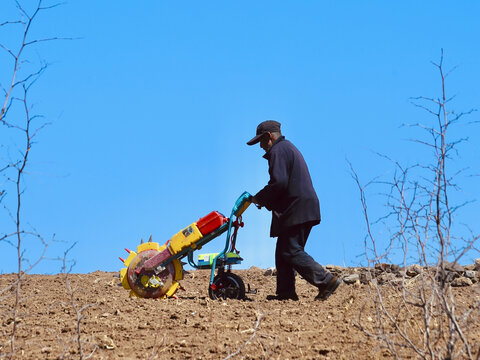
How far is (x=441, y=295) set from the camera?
371cm

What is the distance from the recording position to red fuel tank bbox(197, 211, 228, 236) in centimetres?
772

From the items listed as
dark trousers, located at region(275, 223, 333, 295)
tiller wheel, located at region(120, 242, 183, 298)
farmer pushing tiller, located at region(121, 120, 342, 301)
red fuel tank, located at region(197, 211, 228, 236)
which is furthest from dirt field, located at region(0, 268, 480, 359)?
red fuel tank, located at region(197, 211, 228, 236)

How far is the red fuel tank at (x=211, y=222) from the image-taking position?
7.72 meters

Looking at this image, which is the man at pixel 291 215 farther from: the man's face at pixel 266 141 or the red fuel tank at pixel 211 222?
the red fuel tank at pixel 211 222

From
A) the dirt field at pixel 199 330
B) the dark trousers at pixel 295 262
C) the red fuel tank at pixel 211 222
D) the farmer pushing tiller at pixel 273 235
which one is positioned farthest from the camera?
the red fuel tank at pixel 211 222

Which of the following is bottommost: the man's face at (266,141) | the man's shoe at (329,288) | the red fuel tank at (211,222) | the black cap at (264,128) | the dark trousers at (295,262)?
the man's shoe at (329,288)

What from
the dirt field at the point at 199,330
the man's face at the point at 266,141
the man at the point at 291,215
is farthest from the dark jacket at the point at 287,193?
the dirt field at the point at 199,330

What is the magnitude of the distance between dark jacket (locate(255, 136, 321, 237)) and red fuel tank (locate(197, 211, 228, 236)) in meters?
0.58

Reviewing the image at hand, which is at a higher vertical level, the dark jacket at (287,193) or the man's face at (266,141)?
the man's face at (266,141)

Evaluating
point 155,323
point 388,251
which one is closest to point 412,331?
point 388,251

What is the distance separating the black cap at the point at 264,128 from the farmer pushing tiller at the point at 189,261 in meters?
0.72

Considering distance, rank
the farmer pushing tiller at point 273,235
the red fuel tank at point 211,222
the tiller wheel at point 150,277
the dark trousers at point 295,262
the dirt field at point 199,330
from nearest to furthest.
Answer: the dirt field at point 199,330 < the dark trousers at point 295,262 < the farmer pushing tiller at point 273,235 < the red fuel tank at point 211,222 < the tiller wheel at point 150,277

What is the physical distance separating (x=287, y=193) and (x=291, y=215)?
0.88 feet

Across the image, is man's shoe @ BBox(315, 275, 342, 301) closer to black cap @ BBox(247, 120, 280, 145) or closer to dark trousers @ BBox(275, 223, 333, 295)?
dark trousers @ BBox(275, 223, 333, 295)
